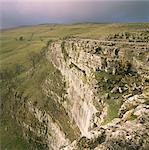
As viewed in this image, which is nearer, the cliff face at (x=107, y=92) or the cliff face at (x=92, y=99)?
the cliff face at (x=107, y=92)

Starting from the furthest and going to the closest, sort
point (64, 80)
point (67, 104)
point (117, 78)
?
point (64, 80) < point (67, 104) < point (117, 78)

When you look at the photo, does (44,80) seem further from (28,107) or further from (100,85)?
(100,85)

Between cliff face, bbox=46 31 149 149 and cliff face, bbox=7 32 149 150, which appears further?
cliff face, bbox=7 32 149 150

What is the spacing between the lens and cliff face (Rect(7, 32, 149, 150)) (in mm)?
30438

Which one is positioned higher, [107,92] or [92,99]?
[107,92]

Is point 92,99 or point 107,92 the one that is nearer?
point 107,92

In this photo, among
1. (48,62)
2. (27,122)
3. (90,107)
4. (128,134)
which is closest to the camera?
(128,134)

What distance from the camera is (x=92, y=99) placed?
74.2 metres

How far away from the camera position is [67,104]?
342ft

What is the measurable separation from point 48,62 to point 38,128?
29.4 m

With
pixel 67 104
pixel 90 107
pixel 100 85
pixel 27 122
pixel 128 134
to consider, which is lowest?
pixel 27 122

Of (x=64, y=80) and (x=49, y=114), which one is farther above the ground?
(x=64, y=80)

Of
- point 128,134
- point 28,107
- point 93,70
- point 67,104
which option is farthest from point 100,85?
point 28,107

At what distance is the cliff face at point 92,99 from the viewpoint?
30438 mm
